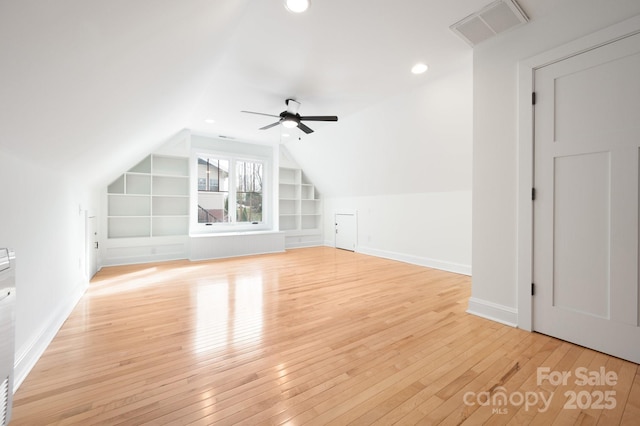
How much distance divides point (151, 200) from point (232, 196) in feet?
5.63

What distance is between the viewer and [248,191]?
662 cm

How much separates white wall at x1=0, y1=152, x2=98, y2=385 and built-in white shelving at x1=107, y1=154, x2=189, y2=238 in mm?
2303

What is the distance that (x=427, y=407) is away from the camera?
1332 millimetres

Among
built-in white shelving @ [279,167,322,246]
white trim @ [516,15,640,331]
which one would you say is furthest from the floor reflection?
built-in white shelving @ [279,167,322,246]

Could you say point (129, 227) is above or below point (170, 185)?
below

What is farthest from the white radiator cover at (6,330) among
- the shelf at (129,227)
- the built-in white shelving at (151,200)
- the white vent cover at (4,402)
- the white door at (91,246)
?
the shelf at (129,227)

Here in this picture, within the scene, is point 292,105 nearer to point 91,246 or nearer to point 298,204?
point 298,204

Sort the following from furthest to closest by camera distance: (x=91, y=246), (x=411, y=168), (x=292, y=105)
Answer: (x=411, y=168) → (x=91, y=246) → (x=292, y=105)

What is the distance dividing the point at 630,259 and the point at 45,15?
3302 millimetres

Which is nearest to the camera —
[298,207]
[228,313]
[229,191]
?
[228,313]

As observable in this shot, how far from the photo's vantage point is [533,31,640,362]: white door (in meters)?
1.74

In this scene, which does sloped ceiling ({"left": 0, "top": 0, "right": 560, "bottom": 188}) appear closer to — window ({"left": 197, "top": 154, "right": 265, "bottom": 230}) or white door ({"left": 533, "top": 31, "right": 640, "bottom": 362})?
white door ({"left": 533, "top": 31, "right": 640, "bottom": 362})

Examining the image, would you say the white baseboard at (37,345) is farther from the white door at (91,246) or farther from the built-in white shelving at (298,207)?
the built-in white shelving at (298,207)

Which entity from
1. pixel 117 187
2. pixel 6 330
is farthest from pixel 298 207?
pixel 6 330
